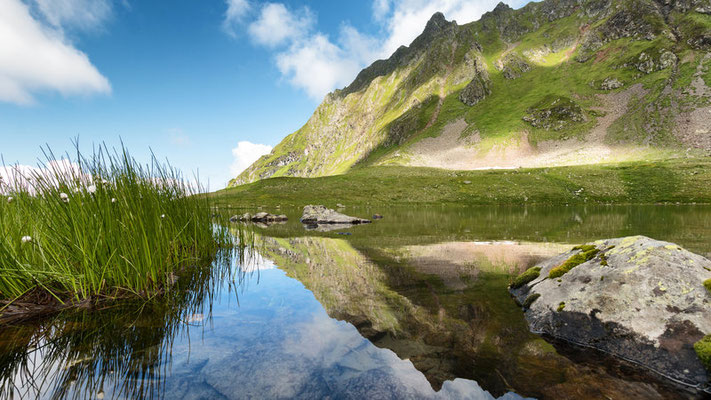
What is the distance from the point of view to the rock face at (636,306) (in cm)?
446

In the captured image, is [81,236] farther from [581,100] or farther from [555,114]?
[581,100]

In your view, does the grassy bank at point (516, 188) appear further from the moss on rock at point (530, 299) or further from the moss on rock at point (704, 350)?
the moss on rock at point (704, 350)

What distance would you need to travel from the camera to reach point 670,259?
581 cm

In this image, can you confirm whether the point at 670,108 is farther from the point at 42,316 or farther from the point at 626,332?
the point at 42,316

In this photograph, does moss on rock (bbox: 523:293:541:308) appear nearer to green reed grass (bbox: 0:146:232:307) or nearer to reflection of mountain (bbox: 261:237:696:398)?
reflection of mountain (bbox: 261:237:696:398)

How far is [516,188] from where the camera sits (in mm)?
67438

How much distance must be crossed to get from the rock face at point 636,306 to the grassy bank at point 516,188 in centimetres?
5360

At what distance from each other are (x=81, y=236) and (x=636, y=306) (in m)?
10.7

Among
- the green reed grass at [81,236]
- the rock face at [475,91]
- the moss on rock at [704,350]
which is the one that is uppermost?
the rock face at [475,91]

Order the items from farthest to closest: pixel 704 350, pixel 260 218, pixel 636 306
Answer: pixel 260 218, pixel 636 306, pixel 704 350

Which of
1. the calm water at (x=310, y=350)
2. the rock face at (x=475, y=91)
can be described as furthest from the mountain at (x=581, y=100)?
the calm water at (x=310, y=350)

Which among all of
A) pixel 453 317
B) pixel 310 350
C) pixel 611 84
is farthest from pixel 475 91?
pixel 310 350

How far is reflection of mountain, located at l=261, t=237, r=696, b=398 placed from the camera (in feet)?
13.7

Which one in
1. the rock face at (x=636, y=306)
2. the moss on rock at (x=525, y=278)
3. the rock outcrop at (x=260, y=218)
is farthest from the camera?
the rock outcrop at (x=260, y=218)
